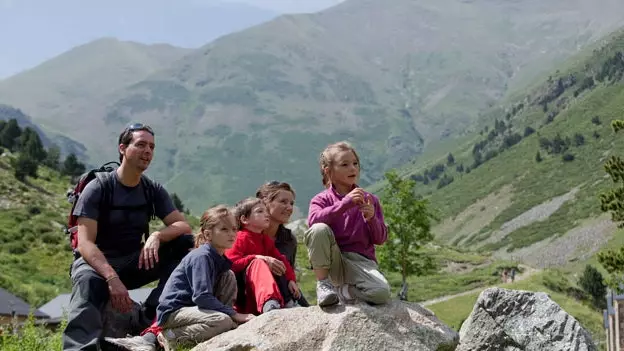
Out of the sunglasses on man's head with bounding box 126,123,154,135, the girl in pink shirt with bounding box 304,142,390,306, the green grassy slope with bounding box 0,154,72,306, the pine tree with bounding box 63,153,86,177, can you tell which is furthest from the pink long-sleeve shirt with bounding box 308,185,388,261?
the pine tree with bounding box 63,153,86,177

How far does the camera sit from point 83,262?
9.41 m

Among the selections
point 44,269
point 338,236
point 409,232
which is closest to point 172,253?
point 338,236

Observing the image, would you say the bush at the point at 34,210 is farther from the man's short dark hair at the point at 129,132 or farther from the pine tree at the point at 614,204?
the man's short dark hair at the point at 129,132

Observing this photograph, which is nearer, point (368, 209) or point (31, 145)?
point (368, 209)

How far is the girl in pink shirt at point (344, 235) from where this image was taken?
357 inches

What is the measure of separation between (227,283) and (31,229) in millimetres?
69894

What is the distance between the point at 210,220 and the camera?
9.83 m

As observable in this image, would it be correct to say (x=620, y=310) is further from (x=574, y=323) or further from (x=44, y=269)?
(x=44, y=269)

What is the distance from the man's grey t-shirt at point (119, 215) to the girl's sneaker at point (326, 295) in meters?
2.60

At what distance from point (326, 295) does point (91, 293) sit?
3052 mm

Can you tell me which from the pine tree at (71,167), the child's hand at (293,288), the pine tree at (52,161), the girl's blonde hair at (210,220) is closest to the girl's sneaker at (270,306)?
the child's hand at (293,288)

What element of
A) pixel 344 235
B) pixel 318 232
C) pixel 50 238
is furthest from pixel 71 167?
pixel 318 232

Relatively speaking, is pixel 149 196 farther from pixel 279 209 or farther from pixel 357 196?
pixel 357 196

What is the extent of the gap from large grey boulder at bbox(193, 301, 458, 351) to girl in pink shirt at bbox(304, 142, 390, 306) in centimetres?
25
